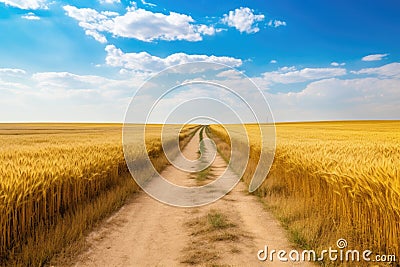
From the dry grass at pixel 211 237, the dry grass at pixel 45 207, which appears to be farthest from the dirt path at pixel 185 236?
the dry grass at pixel 45 207

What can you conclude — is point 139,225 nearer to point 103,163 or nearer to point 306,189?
point 103,163

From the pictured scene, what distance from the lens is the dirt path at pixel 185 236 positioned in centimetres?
493

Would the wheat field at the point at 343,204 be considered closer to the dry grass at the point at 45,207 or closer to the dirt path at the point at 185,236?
the dirt path at the point at 185,236

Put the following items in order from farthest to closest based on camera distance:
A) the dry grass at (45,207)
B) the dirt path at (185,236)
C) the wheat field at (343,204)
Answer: the dirt path at (185,236), the dry grass at (45,207), the wheat field at (343,204)

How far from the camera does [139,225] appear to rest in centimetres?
674

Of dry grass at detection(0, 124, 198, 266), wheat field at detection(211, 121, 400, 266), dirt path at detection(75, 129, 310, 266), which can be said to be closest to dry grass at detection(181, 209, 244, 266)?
dirt path at detection(75, 129, 310, 266)

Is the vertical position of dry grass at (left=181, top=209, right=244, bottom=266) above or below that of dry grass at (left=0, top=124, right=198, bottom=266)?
below

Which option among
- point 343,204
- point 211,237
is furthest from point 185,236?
point 343,204

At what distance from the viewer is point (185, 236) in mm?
6059

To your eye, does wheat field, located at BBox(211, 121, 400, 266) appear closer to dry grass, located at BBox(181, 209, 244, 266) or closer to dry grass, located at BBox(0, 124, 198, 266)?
dry grass, located at BBox(181, 209, 244, 266)

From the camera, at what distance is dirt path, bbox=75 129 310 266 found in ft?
16.2

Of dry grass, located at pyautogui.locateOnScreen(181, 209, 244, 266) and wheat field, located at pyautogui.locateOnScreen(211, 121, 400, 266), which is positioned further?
dry grass, located at pyautogui.locateOnScreen(181, 209, 244, 266)

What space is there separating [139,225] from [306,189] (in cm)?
454

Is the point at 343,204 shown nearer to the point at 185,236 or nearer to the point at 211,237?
the point at 211,237
